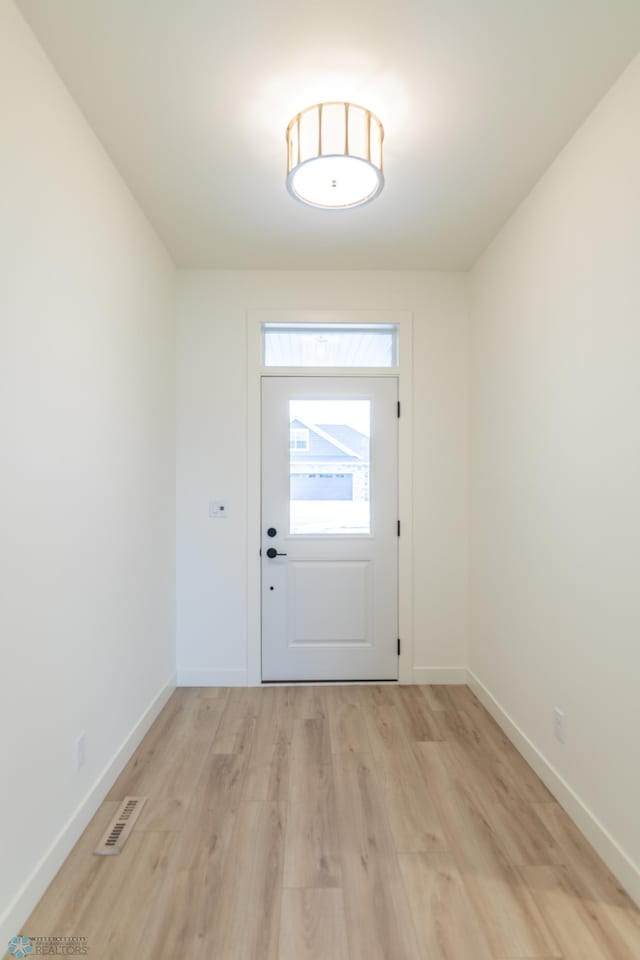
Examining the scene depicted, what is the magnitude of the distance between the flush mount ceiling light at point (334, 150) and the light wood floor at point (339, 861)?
8.10 ft

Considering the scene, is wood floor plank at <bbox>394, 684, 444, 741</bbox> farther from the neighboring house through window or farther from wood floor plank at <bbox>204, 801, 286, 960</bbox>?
the neighboring house through window

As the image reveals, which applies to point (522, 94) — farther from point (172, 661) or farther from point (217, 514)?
→ point (172, 661)

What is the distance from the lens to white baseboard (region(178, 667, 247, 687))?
326 cm

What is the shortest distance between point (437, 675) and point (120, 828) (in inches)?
82.2

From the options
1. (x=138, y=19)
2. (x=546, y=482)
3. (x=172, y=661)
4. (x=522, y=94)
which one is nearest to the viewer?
(x=138, y=19)

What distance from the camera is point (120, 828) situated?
6.27ft

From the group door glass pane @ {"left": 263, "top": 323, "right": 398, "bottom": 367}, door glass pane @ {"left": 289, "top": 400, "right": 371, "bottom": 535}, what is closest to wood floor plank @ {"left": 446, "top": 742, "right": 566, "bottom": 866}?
door glass pane @ {"left": 289, "top": 400, "right": 371, "bottom": 535}

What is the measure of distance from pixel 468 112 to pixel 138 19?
1195 mm

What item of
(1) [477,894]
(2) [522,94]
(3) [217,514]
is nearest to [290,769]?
(1) [477,894]

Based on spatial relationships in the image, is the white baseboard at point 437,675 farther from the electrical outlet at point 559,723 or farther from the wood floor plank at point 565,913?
the wood floor plank at point 565,913

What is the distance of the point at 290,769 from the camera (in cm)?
232

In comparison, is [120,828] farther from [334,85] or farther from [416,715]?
[334,85]

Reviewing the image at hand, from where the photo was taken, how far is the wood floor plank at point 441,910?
1424 millimetres

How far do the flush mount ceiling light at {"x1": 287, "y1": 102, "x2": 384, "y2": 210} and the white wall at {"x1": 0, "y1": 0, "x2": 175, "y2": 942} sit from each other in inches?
33.2
